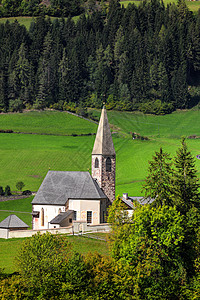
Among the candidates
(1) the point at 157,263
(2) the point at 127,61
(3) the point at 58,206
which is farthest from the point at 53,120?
(1) the point at 157,263

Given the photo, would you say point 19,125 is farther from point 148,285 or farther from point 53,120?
point 148,285

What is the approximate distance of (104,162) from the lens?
80188 millimetres

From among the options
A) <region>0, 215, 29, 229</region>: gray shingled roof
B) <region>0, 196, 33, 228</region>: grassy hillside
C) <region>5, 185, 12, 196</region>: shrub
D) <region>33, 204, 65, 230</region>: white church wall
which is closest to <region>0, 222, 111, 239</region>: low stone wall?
<region>0, 215, 29, 229</region>: gray shingled roof

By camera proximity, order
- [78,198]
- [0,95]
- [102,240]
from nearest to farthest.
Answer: [102,240], [78,198], [0,95]

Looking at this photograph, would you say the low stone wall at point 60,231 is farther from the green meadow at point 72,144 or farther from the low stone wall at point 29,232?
the green meadow at point 72,144

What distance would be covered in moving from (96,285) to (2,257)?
49.7ft

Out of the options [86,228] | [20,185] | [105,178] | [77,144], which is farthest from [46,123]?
[86,228]

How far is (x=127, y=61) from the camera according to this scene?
199 meters

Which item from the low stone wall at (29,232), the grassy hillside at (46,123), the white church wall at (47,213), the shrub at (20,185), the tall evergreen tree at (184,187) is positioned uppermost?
the tall evergreen tree at (184,187)

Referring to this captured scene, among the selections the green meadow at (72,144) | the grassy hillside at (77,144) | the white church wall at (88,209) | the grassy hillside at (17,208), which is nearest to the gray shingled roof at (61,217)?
the white church wall at (88,209)

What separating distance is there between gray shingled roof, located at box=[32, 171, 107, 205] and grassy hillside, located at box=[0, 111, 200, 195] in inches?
958

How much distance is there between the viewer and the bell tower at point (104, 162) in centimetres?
7962

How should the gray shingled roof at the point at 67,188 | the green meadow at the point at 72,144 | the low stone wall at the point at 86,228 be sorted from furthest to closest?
the green meadow at the point at 72,144, the gray shingled roof at the point at 67,188, the low stone wall at the point at 86,228

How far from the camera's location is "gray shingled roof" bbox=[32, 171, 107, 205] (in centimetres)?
7750
